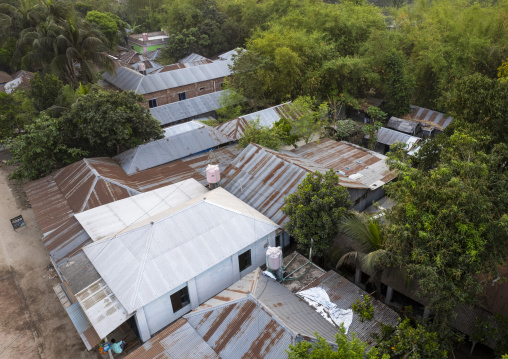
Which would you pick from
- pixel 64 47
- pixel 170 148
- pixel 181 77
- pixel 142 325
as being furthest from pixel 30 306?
pixel 181 77

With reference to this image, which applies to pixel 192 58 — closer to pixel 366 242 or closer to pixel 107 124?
pixel 107 124

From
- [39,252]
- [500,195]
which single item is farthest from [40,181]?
[500,195]

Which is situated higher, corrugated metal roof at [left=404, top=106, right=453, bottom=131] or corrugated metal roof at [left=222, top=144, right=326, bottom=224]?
corrugated metal roof at [left=222, top=144, right=326, bottom=224]

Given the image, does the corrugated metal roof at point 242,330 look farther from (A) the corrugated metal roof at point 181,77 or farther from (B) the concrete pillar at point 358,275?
(A) the corrugated metal roof at point 181,77

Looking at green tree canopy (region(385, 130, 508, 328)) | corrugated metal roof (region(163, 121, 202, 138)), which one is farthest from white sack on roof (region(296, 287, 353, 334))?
corrugated metal roof (region(163, 121, 202, 138))

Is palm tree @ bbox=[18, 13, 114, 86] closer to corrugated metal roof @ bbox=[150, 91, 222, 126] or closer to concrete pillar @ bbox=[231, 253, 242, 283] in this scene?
corrugated metal roof @ bbox=[150, 91, 222, 126]
